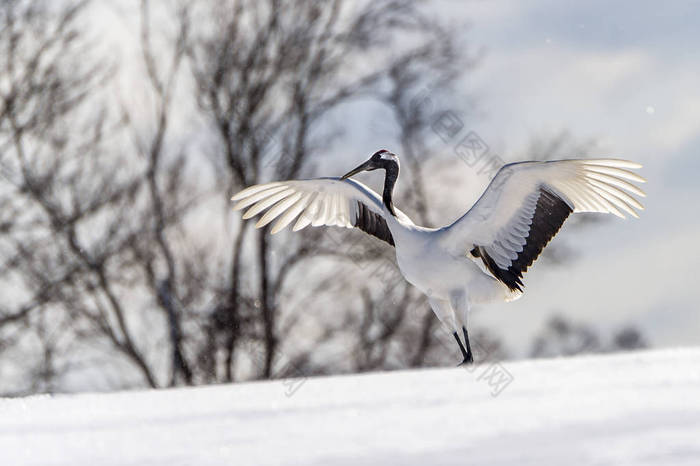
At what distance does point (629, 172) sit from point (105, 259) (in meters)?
Result: 8.31

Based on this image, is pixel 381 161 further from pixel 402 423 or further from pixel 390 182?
pixel 402 423

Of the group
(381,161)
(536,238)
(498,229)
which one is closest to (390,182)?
(381,161)

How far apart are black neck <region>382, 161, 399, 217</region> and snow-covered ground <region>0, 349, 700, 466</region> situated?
0.96 m

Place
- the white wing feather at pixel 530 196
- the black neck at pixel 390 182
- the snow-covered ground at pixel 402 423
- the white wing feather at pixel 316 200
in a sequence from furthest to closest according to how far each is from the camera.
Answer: the white wing feather at pixel 316 200 → the black neck at pixel 390 182 → the white wing feather at pixel 530 196 → the snow-covered ground at pixel 402 423

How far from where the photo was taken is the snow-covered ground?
6.82 feet

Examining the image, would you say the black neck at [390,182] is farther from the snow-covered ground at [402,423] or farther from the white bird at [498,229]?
the snow-covered ground at [402,423]

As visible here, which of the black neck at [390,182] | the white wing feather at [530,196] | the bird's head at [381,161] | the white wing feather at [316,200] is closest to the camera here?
the white wing feather at [530,196]

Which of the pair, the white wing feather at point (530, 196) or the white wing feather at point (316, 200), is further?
the white wing feather at point (316, 200)

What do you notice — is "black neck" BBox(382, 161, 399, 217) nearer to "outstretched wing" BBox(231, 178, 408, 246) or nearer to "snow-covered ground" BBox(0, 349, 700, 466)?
"outstretched wing" BBox(231, 178, 408, 246)

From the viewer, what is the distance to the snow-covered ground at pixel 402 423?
6.82ft

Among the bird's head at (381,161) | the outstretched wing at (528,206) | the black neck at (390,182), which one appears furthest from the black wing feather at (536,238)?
the bird's head at (381,161)

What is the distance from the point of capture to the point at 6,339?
35.2 feet

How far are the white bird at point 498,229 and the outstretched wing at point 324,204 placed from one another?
224 millimetres

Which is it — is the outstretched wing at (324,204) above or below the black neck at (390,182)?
below
